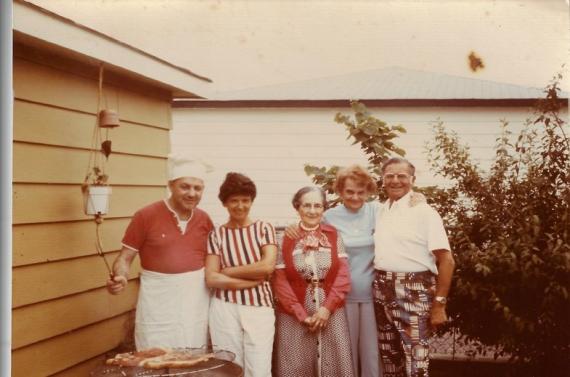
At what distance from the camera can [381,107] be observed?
667 centimetres

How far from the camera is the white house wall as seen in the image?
249 inches

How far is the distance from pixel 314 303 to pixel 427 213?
87 cm

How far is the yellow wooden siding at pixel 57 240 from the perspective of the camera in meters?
3.33

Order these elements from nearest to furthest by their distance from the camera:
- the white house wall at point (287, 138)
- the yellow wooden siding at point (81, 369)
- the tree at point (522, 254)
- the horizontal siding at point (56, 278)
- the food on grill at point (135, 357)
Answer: the food on grill at point (135, 357)
the horizontal siding at point (56, 278)
the yellow wooden siding at point (81, 369)
the tree at point (522, 254)
the white house wall at point (287, 138)

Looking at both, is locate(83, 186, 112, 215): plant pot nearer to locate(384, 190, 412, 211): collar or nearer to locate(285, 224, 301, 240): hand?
locate(285, 224, 301, 240): hand

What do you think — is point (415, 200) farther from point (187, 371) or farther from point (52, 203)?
point (52, 203)

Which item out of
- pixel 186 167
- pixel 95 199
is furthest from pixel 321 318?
pixel 95 199

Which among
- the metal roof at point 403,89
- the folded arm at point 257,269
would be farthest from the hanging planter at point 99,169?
the metal roof at point 403,89

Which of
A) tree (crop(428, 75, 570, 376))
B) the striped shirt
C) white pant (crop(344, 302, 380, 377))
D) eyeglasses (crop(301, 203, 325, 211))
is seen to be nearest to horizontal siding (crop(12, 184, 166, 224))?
the striped shirt

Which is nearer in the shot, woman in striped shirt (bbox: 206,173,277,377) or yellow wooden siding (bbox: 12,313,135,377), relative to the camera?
yellow wooden siding (bbox: 12,313,135,377)

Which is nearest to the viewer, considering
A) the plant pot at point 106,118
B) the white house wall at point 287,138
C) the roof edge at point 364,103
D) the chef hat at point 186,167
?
the chef hat at point 186,167

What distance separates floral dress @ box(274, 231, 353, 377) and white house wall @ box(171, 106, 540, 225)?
2.42m

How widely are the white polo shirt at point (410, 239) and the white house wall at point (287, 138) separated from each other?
8.16ft

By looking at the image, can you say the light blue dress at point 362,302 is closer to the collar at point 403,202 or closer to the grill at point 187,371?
the collar at point 403,202
